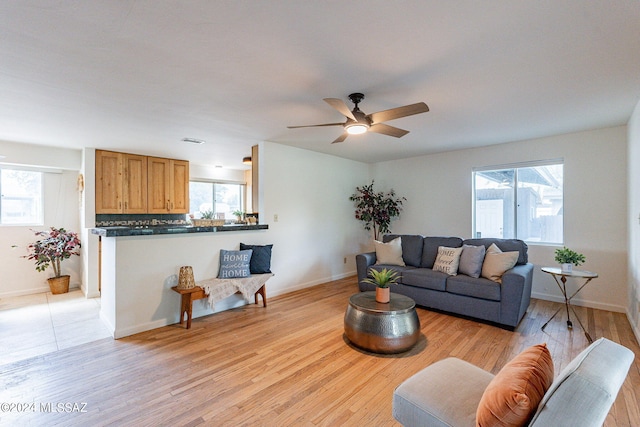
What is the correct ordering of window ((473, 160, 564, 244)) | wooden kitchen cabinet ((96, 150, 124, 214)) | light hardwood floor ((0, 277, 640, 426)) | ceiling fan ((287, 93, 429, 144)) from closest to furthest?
light hardwood floor ((0, 277, 640, 426)) → ceiling fan ((287, 93, 429, 144)) → window ((473, 160, 564, 244)) → wooden kitchen cabinet ((96, 150, 124, 214))

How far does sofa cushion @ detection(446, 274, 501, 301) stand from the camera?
3258mm

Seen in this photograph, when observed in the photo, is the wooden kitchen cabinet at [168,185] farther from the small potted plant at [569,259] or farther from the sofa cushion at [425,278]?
the small potted plant at [569,259]

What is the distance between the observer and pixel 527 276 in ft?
10.9

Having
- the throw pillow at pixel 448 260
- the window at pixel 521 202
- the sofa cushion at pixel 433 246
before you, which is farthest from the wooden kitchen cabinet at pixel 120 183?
the window at pixel 521 202

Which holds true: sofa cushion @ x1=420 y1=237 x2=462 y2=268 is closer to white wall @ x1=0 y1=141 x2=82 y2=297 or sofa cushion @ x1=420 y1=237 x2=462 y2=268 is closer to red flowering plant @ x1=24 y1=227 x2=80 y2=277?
red flowering plant @ x1=24 y1=227 x2=80 y2=277

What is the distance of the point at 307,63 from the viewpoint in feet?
7.06

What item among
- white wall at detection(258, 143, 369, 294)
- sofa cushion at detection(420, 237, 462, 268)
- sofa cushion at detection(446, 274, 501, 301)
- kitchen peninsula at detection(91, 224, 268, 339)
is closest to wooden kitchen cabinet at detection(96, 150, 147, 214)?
kitchen peninsula at detection(91, 224, 268, 339)

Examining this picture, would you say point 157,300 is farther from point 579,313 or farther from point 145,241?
point 579,313

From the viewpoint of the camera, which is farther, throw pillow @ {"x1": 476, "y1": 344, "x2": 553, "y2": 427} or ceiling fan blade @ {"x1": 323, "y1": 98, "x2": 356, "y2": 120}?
ceiling fan blade @ {"x1": 323, "y1": 98, "x2": 356, "y2": 120}

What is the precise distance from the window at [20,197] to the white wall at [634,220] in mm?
8318

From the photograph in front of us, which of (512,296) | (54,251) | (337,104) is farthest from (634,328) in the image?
(54,251)

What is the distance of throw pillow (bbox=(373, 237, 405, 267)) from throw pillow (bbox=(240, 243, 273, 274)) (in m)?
1.76

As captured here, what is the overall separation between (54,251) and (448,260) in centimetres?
612

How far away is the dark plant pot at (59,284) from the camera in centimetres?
470
